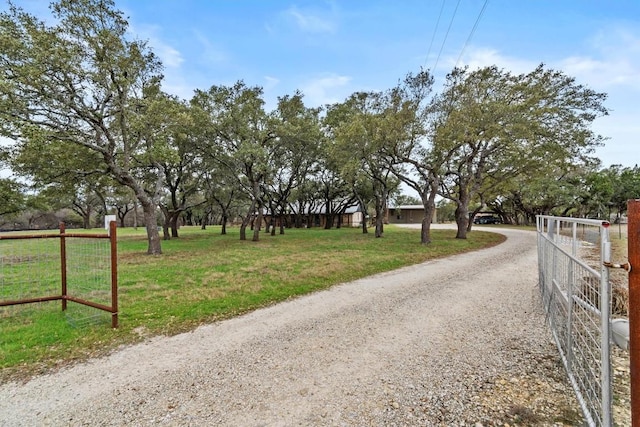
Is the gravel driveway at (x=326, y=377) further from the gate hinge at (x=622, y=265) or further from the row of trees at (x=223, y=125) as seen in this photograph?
the row of trees at (x=223, y=125)

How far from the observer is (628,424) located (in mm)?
2051

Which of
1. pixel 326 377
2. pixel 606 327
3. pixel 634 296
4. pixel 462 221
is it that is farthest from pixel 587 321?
pixel 462 221

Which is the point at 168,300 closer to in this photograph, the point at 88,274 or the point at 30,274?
the point at 88,274

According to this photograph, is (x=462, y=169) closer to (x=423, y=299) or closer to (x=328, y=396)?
(x=423, y=299)

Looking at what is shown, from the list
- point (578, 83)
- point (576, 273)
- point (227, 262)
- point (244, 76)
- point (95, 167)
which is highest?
point (244, 76)

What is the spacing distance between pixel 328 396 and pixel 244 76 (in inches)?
626

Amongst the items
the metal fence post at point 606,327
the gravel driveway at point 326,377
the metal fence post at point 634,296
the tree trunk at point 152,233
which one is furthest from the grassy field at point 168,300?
the metal fence post at point 634,296

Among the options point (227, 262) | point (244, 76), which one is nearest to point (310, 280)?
point (227, 262)

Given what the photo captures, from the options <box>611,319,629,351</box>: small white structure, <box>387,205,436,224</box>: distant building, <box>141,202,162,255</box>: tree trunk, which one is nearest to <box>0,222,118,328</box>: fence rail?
<box>611,319,629,351</box>: small white structure

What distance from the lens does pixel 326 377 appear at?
2.75m

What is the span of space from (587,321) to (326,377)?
2115mm

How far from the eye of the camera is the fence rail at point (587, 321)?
Answer: 163cm

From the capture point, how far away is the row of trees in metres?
9.02

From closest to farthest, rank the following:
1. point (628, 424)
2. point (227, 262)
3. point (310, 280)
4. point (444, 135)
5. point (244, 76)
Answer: point (628, 424), point (310, 280), point (227, 262), point (444, 135), point (244, 76)
